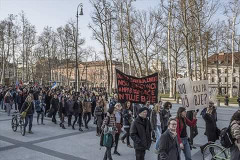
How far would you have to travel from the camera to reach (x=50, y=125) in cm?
1221

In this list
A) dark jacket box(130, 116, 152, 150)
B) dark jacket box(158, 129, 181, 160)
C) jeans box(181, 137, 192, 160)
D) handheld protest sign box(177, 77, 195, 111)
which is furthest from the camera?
handheld protest sign box(177, 77, 195, 111)

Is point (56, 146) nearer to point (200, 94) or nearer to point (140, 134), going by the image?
point (140, 134)

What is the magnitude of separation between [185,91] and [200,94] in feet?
1.87

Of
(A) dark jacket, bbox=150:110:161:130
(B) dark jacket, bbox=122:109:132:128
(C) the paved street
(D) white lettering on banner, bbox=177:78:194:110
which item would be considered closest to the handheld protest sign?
(D) white lettering on banner, bbox=177:78:194:110

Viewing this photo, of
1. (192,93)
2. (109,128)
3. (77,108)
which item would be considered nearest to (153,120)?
(192,93)

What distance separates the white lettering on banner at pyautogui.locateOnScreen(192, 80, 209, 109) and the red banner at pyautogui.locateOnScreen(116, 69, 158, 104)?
56.1 inches

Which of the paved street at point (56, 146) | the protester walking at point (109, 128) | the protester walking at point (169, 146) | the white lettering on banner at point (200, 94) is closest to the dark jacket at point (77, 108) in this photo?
the paved street at point (56, 146)

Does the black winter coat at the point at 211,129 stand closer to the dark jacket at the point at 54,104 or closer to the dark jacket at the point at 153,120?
the dark jacket at the point at 153,120

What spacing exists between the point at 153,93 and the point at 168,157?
4280 millimetres

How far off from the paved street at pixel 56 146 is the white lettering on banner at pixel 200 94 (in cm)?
165

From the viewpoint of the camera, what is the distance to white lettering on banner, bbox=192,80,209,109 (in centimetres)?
716

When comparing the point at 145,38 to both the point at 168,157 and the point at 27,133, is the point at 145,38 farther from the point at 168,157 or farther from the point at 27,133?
the point at 168,157

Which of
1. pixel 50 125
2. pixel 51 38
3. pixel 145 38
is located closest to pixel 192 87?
pixel 50 125

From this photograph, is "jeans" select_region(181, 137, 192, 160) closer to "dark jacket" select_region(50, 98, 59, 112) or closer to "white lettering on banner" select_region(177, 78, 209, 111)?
"white lettering on banner" select_region(177, 78, 209, 111)
